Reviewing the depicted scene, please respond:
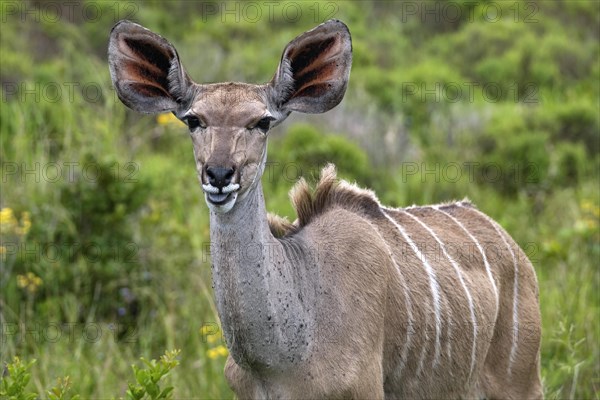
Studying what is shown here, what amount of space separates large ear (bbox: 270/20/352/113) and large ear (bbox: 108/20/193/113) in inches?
13.8

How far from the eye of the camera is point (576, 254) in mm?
6852

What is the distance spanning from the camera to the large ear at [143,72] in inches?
143

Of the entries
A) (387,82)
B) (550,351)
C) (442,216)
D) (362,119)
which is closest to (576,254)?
(550,351)

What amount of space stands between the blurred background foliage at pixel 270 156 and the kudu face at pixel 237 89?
1.93 m

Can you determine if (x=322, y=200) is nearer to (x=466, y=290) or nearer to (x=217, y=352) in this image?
(x=466, y=290)

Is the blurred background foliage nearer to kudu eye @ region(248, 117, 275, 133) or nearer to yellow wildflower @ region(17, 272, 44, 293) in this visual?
yellow wildflower @ region(17, 272, 44, 293)

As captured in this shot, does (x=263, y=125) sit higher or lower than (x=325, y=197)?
higher

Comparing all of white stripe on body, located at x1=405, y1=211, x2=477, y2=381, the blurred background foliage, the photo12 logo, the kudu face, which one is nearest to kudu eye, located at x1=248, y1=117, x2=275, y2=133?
the kudu face

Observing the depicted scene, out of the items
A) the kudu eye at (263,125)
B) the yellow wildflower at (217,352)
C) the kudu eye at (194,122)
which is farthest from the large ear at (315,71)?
the yellow wildflower at (217,352)

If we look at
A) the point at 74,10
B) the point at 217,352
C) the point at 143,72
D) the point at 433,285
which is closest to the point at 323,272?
the point at 433,285

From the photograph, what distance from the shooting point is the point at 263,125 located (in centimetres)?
346

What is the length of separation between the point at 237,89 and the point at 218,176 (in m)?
0.45

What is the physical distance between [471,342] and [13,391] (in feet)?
6.03

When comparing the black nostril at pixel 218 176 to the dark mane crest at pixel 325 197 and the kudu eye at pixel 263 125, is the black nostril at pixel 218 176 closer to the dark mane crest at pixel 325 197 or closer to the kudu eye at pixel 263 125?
the kudu eye at pixel 263 125
